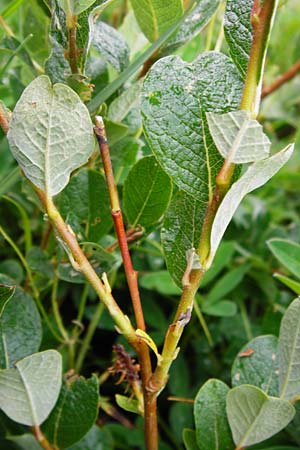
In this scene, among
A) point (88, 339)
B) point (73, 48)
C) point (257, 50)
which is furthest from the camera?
point (88, 339)

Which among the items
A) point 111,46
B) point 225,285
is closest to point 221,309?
point 225,285

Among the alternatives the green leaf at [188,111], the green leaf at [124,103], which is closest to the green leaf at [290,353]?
the green leaf at [188,111]

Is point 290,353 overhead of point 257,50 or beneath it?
beneath

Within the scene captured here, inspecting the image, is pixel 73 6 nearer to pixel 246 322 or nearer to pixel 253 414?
pixel 253 414

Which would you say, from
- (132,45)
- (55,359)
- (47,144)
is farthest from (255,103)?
(132,45)

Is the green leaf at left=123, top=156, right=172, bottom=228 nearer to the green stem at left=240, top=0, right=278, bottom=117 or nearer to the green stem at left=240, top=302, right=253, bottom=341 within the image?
the green stem at left=240, top=0, right=278, bottom=117

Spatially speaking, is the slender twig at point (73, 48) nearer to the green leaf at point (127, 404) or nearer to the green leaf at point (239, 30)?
the green leaf at point (239, 30)

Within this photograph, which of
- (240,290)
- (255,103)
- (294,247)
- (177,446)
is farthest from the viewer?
(240,290)

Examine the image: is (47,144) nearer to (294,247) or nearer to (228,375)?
(294,247)
